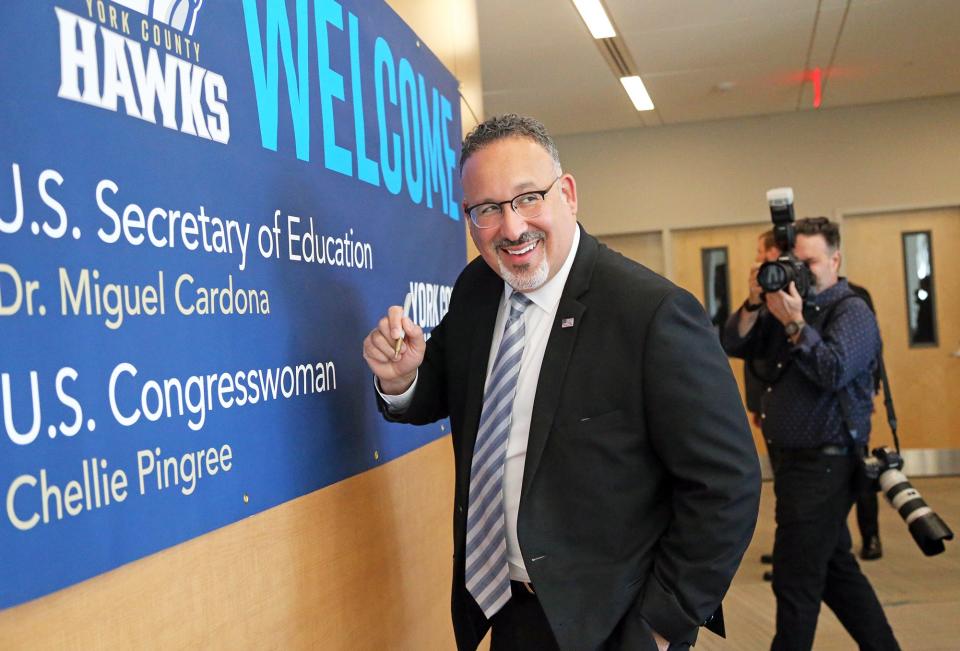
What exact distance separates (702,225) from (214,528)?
7947 millimetres

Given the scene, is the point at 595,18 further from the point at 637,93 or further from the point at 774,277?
the point at 774,277

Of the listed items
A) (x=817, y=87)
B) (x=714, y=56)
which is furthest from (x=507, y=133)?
(x=817, y=87)

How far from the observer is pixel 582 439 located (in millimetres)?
1601

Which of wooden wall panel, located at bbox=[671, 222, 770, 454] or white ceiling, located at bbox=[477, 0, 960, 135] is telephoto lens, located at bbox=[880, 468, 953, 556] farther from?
wooden wall panel, located at bbox=[671, 222, 770, 454]

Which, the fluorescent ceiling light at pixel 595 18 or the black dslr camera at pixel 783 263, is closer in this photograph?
the black dslr camera at pixel 783 263

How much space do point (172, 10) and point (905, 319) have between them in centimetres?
834

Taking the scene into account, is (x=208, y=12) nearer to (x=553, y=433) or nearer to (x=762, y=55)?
(x=553, y=433)

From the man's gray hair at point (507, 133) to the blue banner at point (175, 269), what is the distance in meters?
0.28

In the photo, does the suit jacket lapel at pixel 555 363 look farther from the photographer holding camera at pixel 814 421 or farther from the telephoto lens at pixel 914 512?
the telephoto lens at pixel 914 512

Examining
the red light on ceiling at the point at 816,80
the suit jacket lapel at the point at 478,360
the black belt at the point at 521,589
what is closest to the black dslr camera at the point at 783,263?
the suit jacket lapel at the point at 478,360

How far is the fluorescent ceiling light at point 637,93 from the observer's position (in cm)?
711

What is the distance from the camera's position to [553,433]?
1.62 meters

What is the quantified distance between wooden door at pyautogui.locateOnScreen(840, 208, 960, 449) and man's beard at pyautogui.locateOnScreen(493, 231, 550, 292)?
24.3ft

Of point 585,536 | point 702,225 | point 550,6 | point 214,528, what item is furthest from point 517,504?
point 702,225
